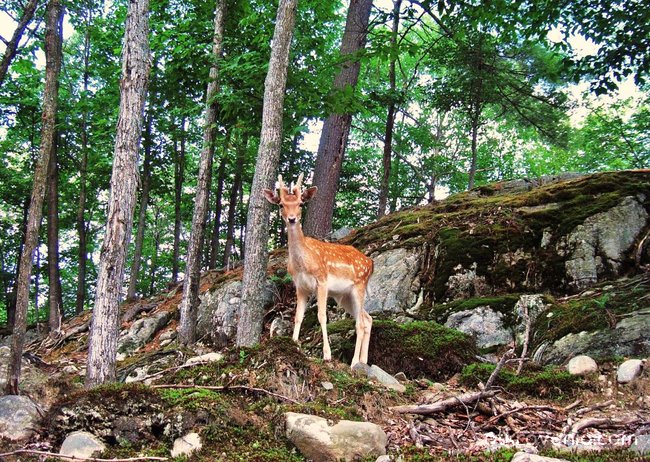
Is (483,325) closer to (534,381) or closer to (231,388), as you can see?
(534,381)

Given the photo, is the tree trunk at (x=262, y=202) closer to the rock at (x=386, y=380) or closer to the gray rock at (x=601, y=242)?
the rock at (x=386, y=380)

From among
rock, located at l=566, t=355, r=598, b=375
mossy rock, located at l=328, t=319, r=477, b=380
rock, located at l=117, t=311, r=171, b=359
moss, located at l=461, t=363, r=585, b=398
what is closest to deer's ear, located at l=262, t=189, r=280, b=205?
mossy rock, located at l=328, t=319, r=477, b=380

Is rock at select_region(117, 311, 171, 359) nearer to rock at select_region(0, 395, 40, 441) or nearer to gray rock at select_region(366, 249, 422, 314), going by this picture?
gray rock at select_region(366, 249, 422, 314)

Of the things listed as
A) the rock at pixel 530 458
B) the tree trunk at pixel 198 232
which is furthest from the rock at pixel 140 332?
the rock at pixel 530 458

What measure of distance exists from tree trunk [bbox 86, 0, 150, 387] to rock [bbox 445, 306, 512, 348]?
497cm

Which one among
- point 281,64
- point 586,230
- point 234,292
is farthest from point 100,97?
point 586,230

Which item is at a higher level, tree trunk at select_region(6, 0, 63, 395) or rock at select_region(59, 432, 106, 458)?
tree trunk at select_region(6, 0, 63, 395)

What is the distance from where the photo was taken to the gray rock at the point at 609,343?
6.43 metres

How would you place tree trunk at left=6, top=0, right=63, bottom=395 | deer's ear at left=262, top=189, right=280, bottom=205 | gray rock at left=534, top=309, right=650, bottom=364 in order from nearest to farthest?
gray rock at left=534, top=309, right=650, bottom=364
deer's ear at left=262, top=189, right=280, bottom=205
tree trunk at left=6, top=0, right=63, bottom=395

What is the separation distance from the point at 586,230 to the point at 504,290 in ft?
5.85

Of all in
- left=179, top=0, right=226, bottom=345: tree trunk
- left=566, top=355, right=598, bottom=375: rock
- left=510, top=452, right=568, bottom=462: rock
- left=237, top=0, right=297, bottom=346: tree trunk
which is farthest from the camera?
left=179, top=0, right=226, bottom=345: tree trunk

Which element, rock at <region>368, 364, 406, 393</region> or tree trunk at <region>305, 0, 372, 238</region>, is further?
tree trunk at <region>305, 0, 372, 238</region>

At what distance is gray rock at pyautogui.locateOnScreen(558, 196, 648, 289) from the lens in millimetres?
8539

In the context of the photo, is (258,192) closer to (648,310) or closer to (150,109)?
(648,310)
